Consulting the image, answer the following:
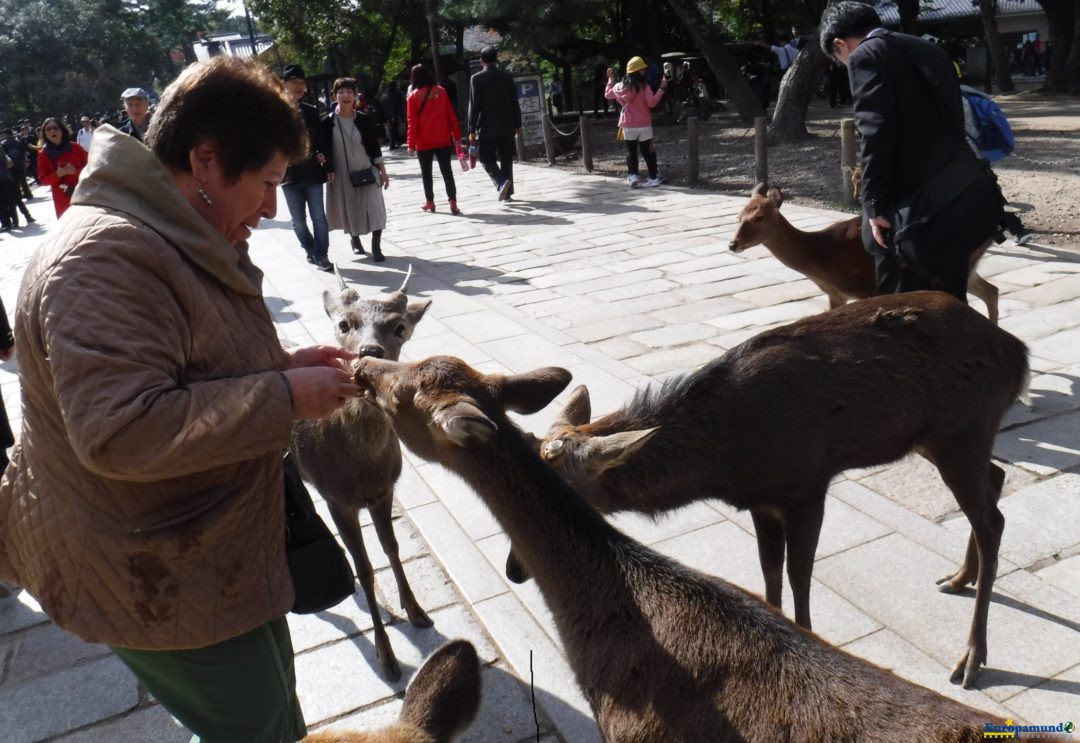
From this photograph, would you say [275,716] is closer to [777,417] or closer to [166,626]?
[166,626]

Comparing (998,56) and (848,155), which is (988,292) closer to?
(848,155)

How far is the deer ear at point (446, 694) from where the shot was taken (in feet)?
6.88

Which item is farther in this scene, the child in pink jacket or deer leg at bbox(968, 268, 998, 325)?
the child in pink jacket

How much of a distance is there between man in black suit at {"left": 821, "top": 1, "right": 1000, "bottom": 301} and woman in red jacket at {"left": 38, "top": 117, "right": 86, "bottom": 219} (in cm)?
1068

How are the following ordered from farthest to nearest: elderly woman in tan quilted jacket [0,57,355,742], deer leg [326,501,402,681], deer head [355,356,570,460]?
deer leg [326,501,402,681] → deer head [355,356,570,460] → elderly woman in tan quilted jacket [0,57,355,742]

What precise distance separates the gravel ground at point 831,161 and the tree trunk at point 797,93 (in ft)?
1.40

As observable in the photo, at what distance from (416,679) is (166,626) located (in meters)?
0.68

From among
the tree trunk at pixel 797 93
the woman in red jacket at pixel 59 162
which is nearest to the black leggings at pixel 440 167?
the woman in red jacket at pixel 59 162

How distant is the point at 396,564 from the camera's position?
353cm

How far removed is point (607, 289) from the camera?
26.1ft

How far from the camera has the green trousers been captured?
186cm

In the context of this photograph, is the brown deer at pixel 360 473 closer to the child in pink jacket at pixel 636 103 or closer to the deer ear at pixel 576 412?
the deer ear at pixel 576 412

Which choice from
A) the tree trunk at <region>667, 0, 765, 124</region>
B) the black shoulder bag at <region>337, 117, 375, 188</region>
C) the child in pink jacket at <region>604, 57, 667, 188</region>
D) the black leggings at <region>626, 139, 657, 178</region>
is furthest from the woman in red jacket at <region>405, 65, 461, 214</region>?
the tree trunk at <region>667, 0, 765, 124</region>

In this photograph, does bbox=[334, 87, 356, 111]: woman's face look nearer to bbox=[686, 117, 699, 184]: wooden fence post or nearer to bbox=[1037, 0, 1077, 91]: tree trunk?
bbox=[686, 117, 699, 184]: wooden fence post
